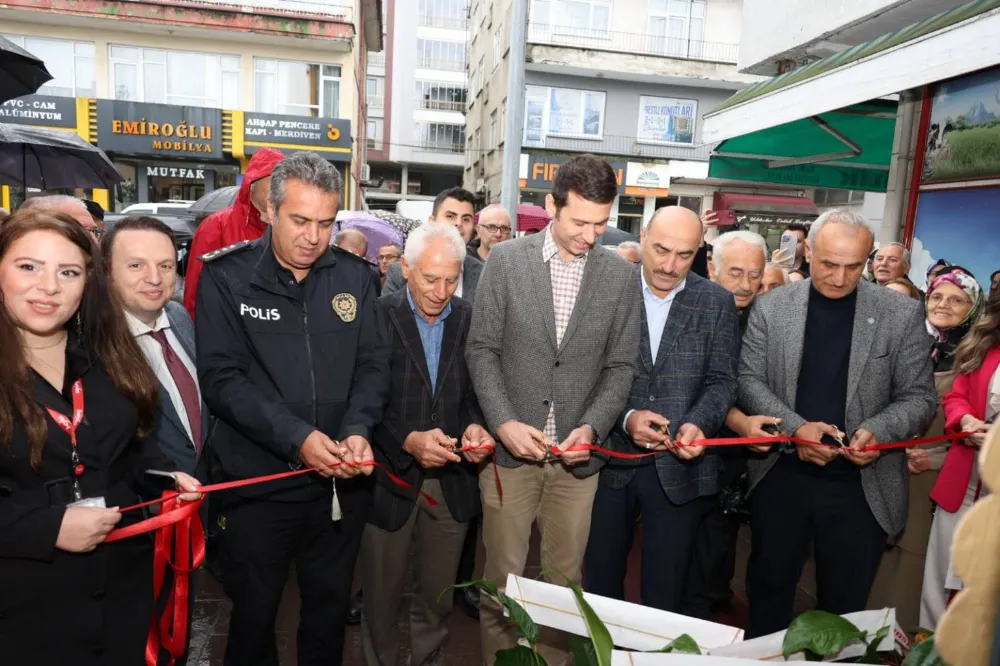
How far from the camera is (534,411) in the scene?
2.75m

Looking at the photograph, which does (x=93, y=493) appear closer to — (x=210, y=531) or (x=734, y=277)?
(x=210, y=531)

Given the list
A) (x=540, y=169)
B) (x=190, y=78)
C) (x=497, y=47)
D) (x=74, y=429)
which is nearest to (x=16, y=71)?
(x=74, y=429)

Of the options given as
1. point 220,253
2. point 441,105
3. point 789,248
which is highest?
point 441,105

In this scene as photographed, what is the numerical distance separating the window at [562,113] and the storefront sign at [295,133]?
657cm

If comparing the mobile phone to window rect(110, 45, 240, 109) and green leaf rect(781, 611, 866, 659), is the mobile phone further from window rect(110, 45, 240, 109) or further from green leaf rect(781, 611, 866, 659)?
window rect(110, 45, 240, 109)

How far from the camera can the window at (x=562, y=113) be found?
2281cm

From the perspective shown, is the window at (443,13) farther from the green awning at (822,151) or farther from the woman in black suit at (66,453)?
the woman in black suit at (66,453)

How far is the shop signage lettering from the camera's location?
19766 millimetres

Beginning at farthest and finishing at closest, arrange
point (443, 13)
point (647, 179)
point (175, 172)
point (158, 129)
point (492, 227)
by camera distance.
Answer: point (443, 13), point (647, 179), point (175, 172), point (158, 129), point (492, 227)

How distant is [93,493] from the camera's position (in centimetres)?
190

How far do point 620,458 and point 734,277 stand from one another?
5.09 feet

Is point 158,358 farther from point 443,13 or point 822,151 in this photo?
point 443,13

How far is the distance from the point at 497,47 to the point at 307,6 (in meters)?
11.3

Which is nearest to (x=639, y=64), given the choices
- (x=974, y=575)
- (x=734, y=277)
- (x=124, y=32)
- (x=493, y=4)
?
(x=493, y=4)
